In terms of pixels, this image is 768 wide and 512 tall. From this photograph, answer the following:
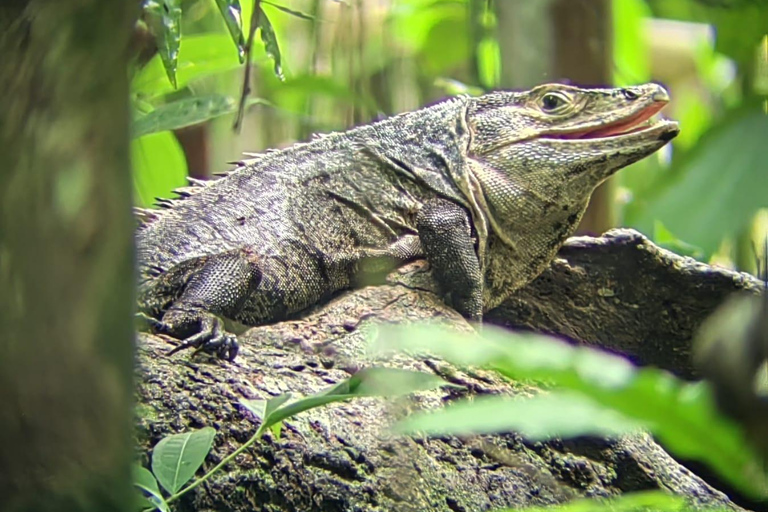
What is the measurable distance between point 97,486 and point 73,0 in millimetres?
482

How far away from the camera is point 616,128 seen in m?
3.97

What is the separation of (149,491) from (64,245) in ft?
3.86

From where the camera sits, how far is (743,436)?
90 centimetres

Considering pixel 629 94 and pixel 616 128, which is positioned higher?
pixel 629 94

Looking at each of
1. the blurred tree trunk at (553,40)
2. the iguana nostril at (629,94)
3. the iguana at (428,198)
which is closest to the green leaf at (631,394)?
the iguana at (428,198)

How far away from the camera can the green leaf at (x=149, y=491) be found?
1970mm

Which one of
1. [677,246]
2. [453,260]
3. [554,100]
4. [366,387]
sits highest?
[554,100]

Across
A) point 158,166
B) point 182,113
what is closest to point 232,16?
point 182,113

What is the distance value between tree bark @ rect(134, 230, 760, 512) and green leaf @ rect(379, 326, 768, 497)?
840mm

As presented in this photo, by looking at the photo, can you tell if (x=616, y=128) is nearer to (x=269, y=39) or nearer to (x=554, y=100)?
(x=554, y=100)

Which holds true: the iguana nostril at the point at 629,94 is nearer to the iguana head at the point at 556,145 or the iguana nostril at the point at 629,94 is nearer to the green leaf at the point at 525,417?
the iguana head at the point at 556,145

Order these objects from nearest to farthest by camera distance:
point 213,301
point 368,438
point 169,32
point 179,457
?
point 179,457, point 368,438, point 169,32, point 213,301

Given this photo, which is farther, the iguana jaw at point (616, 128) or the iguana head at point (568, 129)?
the iguana jaw at point (616, 128)

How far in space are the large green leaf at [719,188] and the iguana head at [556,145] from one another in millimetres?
793
